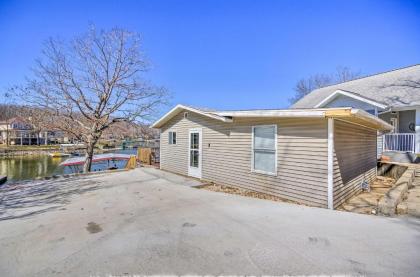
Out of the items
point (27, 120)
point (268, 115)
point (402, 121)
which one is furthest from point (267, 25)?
point (27, 120)

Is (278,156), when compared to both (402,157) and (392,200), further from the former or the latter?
(402,157)

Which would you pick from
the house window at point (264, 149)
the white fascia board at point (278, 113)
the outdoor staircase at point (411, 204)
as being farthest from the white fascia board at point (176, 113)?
the outdoor staircase at point (411, 204)

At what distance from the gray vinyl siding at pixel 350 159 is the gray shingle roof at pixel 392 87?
377 centimetres

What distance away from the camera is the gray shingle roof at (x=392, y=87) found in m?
10.2

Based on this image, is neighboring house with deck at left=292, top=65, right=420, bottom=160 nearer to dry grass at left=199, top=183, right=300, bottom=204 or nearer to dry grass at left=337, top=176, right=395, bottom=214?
dry grass at left=337, top=176, right=395, bottom=214

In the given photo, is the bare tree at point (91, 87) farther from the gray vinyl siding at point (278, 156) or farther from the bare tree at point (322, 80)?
the bare tree at point (322, 80)

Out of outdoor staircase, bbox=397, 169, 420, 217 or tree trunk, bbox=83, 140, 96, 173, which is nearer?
outdoor staircase, bbox=397, 169, 420, 217

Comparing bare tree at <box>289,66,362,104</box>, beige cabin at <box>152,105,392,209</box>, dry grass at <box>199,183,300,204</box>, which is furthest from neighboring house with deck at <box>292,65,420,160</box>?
bare tree at <box>289,66,362,104</box>

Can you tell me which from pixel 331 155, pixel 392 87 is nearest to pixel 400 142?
pixel 392 87

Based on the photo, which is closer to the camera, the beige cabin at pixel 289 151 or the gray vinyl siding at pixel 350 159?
the beige cabin at pixel 289 151

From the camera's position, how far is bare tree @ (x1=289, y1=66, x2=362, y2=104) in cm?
3192

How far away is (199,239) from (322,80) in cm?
3729

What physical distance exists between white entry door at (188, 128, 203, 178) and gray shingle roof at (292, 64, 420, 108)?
9.18m

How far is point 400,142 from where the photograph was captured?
10391 mm
